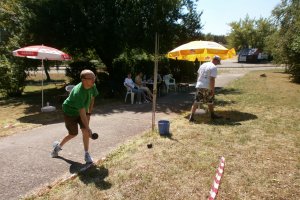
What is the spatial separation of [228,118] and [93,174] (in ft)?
17.5

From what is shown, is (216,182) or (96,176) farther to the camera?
(96,176)

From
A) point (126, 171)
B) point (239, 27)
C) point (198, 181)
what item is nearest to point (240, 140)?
point (198, 181)

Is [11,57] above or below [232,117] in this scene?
above

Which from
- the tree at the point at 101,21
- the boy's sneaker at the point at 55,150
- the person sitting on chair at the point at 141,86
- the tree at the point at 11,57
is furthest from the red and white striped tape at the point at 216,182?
the tree at the point at 11,57

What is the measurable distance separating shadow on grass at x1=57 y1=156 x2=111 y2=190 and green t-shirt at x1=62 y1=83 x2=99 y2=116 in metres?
0.95

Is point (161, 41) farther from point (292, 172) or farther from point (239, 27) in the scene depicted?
point (239, 27)

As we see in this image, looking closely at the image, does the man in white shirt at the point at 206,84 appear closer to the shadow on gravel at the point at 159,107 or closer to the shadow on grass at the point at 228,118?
the shadow on grass at the point at 228,118

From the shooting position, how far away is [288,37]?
23312 millimetres

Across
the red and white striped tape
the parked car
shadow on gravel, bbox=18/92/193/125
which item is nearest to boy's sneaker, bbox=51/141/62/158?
the red and white striped tape

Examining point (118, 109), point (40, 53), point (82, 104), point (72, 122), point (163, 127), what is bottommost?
point (118, 109)

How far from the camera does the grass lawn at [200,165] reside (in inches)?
187

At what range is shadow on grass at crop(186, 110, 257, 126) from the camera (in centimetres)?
905

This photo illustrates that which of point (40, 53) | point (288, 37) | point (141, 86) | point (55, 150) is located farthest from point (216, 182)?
point (288, 37)

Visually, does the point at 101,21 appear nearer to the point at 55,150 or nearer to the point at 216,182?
the point at 55,150
